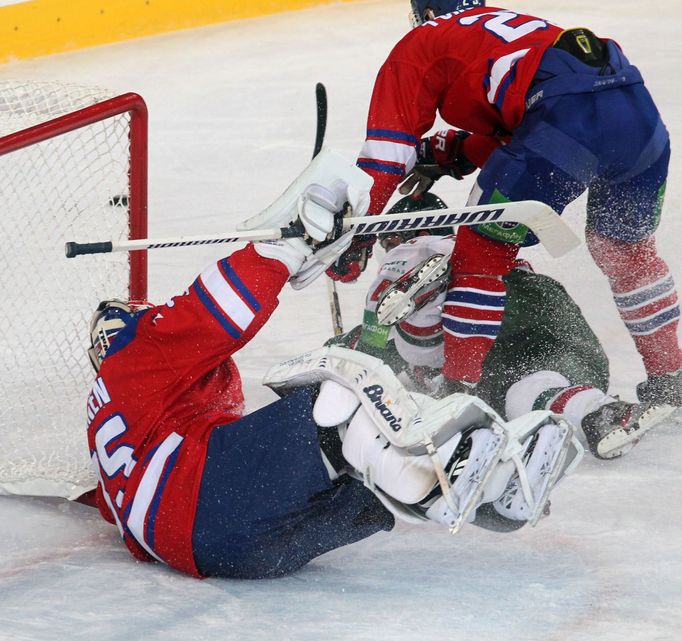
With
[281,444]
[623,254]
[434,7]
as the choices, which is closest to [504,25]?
[434,7]

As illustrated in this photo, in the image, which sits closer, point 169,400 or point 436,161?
point 169,400

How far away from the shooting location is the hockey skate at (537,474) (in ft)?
5.43

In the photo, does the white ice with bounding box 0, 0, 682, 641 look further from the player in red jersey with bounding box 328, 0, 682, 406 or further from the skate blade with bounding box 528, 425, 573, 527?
the player in red jersey with bounding box 328, 0, 682, 406

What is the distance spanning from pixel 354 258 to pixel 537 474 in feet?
3.15

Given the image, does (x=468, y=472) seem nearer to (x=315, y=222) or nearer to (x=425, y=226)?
(x=315, y=222)

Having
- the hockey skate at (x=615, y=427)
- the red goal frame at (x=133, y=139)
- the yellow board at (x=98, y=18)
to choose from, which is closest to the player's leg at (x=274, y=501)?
the hockey skate at (x=615, y=427)

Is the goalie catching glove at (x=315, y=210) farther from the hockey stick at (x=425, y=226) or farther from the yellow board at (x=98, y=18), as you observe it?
the yellow board at (x=98, y=18)

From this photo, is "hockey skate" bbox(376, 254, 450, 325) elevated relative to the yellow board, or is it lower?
elevated

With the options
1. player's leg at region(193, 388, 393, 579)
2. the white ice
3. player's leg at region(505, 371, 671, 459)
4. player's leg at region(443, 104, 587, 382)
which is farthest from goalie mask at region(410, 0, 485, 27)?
player's leg at region(193, 388, 393, 579)

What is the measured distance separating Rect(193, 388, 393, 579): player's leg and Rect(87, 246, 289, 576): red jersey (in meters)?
0.03

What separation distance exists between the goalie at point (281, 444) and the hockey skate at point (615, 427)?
1.47 feet

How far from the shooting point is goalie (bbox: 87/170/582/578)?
1603 millimetres

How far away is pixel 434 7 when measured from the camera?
2613 mm

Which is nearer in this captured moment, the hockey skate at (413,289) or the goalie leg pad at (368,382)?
the goalie leg pad at (368,382)
